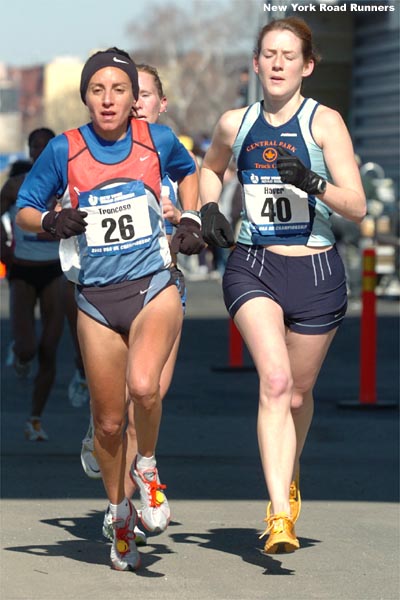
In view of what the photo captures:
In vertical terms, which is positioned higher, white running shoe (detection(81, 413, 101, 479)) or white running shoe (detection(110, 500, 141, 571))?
white running shoe (detection(81, 413, 101, 479))

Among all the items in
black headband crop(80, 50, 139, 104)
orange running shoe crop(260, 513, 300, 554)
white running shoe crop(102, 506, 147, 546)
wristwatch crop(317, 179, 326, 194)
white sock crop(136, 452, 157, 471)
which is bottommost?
white running shoe crop(102, 506, 147, 546)

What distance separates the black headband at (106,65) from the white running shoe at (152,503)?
4.98 feet

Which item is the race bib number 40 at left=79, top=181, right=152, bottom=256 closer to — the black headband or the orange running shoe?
the black headband

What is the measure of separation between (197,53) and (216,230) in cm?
8939

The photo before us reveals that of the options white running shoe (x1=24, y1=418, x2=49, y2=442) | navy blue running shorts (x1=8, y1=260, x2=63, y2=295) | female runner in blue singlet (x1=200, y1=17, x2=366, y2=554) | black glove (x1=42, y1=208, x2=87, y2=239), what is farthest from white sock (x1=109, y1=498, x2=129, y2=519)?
navy blue running shorts (x1=8, y1=260, x2=63, y2=295)

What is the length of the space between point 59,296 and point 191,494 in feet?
8.04

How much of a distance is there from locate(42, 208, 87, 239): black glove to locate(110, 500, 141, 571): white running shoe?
1202 mm

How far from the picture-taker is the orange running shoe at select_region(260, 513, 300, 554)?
6.10 m

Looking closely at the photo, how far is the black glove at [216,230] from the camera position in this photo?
21.8 ft

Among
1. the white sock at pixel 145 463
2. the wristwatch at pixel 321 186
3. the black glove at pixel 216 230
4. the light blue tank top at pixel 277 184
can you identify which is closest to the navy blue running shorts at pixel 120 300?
the black glove at pixel 216 230

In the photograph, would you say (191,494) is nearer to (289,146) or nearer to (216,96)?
(289,146)

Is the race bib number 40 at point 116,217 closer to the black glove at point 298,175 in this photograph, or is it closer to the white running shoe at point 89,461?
the black glove at point 298,175

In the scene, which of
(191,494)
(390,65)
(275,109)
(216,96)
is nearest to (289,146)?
(275,109)

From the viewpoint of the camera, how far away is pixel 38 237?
10.2 metres
